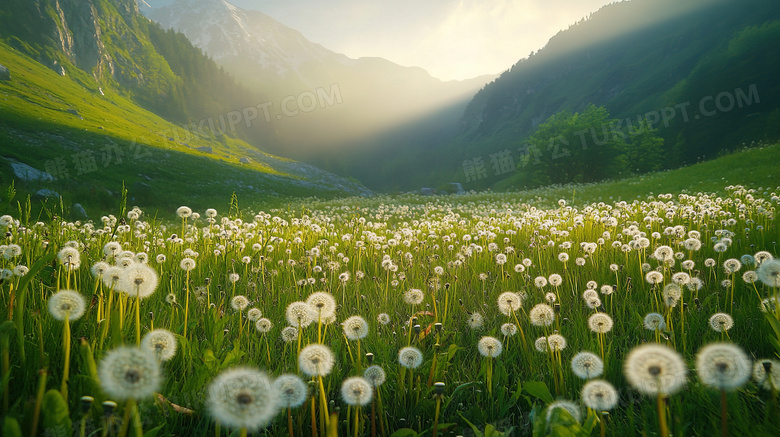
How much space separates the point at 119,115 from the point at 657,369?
3720 inches

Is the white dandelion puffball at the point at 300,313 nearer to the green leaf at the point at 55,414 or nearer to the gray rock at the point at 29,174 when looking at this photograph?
the green leaf at the point at 55,414

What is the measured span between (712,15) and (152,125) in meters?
162

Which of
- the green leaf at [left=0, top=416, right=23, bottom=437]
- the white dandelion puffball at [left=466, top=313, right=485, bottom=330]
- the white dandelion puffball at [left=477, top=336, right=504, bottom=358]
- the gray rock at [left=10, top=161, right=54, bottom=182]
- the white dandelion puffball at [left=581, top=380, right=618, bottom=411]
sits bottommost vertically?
the white dandelion puffball at [left=581, top=380, right=618, bottom=411]

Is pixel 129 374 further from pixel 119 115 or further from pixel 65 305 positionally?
pixel 119 115

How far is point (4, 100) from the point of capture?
39.2 m

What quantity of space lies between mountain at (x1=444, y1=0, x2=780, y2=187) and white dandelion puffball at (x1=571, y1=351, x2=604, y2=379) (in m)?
56.7

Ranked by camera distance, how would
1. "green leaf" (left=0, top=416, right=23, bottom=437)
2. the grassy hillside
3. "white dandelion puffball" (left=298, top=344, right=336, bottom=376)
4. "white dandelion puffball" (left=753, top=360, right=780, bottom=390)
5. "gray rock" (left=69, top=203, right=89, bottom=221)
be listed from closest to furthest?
1. "green leaf" (left=0, top=416, right=23, bottom=437)
2. "white dandelion puffball" (left=753, top=360, right=780, bottom=390)
3. "white dandelion puffball" (left=298, top=344, right=336, bottom=376)
4. "gray rock" (left=69, top=203, right=89, bottom=221)
5. the grassy hillside

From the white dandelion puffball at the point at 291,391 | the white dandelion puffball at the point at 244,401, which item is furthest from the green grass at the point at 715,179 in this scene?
the white dandelion puffball at the point at 244,401

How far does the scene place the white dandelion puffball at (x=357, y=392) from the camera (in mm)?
1371

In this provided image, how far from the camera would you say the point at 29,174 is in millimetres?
20109

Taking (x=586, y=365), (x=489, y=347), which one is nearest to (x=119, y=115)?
(x=489, y=347)

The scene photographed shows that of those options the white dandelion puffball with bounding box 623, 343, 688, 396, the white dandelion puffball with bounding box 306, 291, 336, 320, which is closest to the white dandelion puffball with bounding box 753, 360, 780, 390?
the white dandelion puffball with bounding box 623, 343, 688, 396

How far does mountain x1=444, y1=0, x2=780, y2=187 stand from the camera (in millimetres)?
59094

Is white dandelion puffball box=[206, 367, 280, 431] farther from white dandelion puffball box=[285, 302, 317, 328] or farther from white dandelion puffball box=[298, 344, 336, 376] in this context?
white dandelion puffball box=[285, 302, 317, 328]
